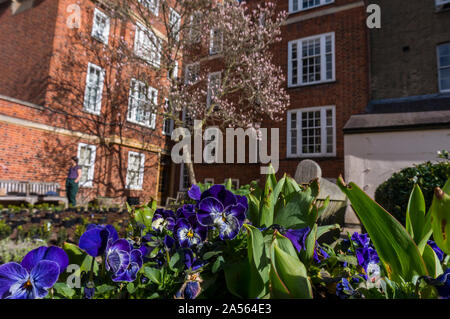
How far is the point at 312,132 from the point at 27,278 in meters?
13.9

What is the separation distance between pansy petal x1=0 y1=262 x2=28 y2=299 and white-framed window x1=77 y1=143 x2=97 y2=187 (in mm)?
14006

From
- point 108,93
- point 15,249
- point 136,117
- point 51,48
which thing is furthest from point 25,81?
point 15,249

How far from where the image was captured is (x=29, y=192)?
1073 cm

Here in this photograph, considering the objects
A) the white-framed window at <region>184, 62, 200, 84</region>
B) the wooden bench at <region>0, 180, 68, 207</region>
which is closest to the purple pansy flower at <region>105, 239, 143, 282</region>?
the wooden bench at <region>0, 180, 68, 207</region>

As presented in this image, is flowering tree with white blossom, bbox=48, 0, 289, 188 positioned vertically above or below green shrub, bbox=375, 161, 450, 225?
above

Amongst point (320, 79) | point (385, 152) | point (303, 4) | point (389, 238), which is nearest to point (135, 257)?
point (389, 238)

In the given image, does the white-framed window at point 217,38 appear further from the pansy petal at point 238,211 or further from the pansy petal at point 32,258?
the pansy petal at point 32,258

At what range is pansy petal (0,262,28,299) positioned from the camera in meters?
0.57

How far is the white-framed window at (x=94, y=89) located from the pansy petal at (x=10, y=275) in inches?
576

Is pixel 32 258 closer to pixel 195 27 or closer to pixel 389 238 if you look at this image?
pixel 389 238

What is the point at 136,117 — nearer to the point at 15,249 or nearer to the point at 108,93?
the point at 108,93

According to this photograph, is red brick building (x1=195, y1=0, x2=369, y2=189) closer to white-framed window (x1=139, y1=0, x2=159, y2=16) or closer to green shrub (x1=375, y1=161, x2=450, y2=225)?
green shrub (x1=375, y1=161, x2=450, y2=225)

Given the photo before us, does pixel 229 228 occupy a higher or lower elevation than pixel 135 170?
lower
